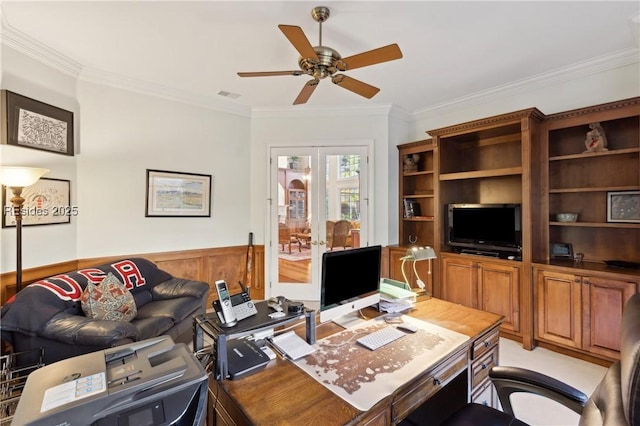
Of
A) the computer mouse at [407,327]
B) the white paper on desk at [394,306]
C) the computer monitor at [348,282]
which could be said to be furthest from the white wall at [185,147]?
the computer mouse at [407,327]

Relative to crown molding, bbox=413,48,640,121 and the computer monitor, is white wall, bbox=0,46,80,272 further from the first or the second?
crown molding, bbox=413,48,640,121

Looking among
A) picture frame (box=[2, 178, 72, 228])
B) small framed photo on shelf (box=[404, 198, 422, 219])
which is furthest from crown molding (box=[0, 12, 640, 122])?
small framed photo on shelf (box=[404, 198, 422, 219])

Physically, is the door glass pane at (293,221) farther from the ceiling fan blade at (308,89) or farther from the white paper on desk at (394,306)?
the white paper on desk at (394,306)

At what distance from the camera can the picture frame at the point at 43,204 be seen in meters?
2.52

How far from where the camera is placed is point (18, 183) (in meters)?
2.26

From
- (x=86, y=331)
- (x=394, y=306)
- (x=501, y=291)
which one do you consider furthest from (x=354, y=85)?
(x=86, y=331)

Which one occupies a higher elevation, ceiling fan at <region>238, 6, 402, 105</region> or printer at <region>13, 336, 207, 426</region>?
ceiling fan at <region>238, 6, 402, 105</region>

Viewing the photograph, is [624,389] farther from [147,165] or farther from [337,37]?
[147,165]

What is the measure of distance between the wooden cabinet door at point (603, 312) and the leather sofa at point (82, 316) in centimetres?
361

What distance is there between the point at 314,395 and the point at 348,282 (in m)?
0.68

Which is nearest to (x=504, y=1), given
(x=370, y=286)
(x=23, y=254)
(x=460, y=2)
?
(x=460, y=2)

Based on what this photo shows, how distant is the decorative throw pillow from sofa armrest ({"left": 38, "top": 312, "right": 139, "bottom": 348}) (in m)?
0.23

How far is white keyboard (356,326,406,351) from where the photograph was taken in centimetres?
143

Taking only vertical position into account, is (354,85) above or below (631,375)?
above
